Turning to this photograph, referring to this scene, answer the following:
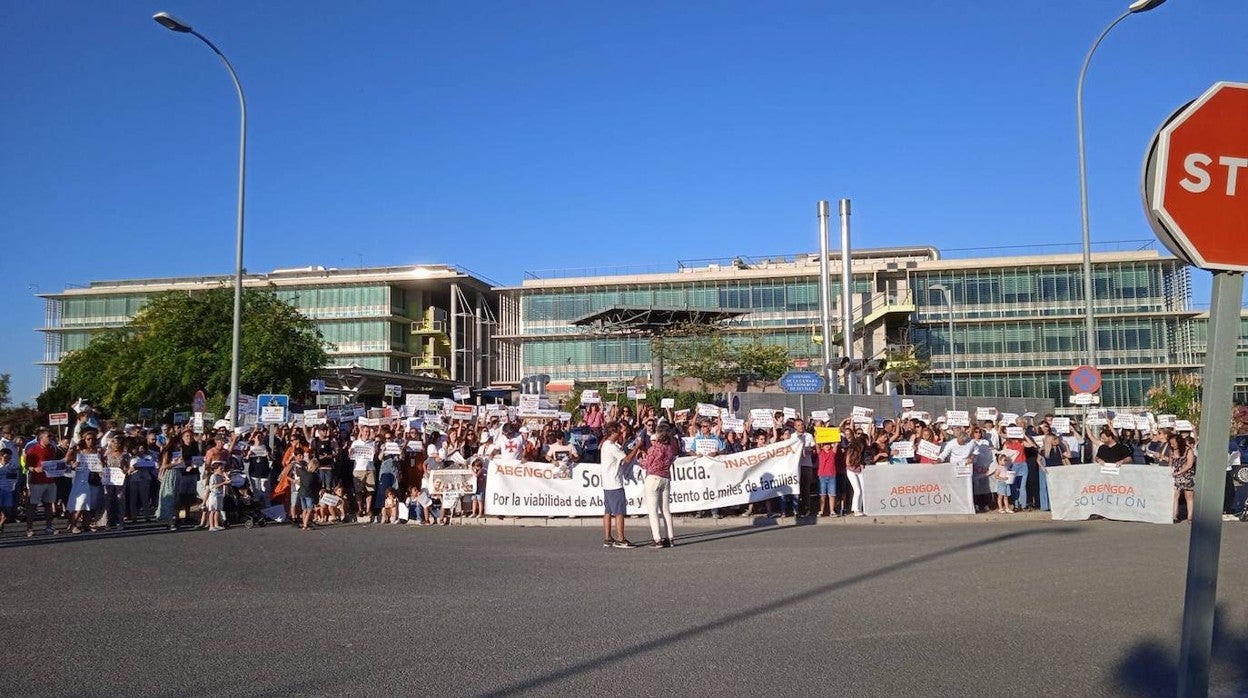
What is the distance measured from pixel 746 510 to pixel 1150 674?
13.0m

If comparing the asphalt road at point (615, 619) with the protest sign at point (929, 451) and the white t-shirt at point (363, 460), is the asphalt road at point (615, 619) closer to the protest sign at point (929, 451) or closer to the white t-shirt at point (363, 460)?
the protest sign at point (929, 451)

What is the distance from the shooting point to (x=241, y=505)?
19.9m

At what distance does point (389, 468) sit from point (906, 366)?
4869cm

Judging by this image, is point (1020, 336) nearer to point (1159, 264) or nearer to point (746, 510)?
point (1159, 264)

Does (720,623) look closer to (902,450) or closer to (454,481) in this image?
(454,481)

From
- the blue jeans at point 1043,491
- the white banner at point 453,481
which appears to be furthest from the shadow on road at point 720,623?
the white banner at point 453,481

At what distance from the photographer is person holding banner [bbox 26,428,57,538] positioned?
17766 millimetres

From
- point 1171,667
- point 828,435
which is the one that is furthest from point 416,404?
point 1171,667

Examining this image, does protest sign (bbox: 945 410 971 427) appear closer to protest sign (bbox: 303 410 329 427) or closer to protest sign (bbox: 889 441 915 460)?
protest sign (bbox: 889 441 915 460)

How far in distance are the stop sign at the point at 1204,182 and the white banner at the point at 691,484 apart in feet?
52.4

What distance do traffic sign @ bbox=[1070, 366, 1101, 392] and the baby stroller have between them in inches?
688

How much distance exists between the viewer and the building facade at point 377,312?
8169 cm

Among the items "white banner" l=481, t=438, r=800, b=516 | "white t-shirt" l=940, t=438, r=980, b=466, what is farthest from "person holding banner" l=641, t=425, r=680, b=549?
"white t-shirt" l=940, t=438, r=980, b=466

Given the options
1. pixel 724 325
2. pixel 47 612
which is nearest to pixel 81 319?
pixel 724 325
